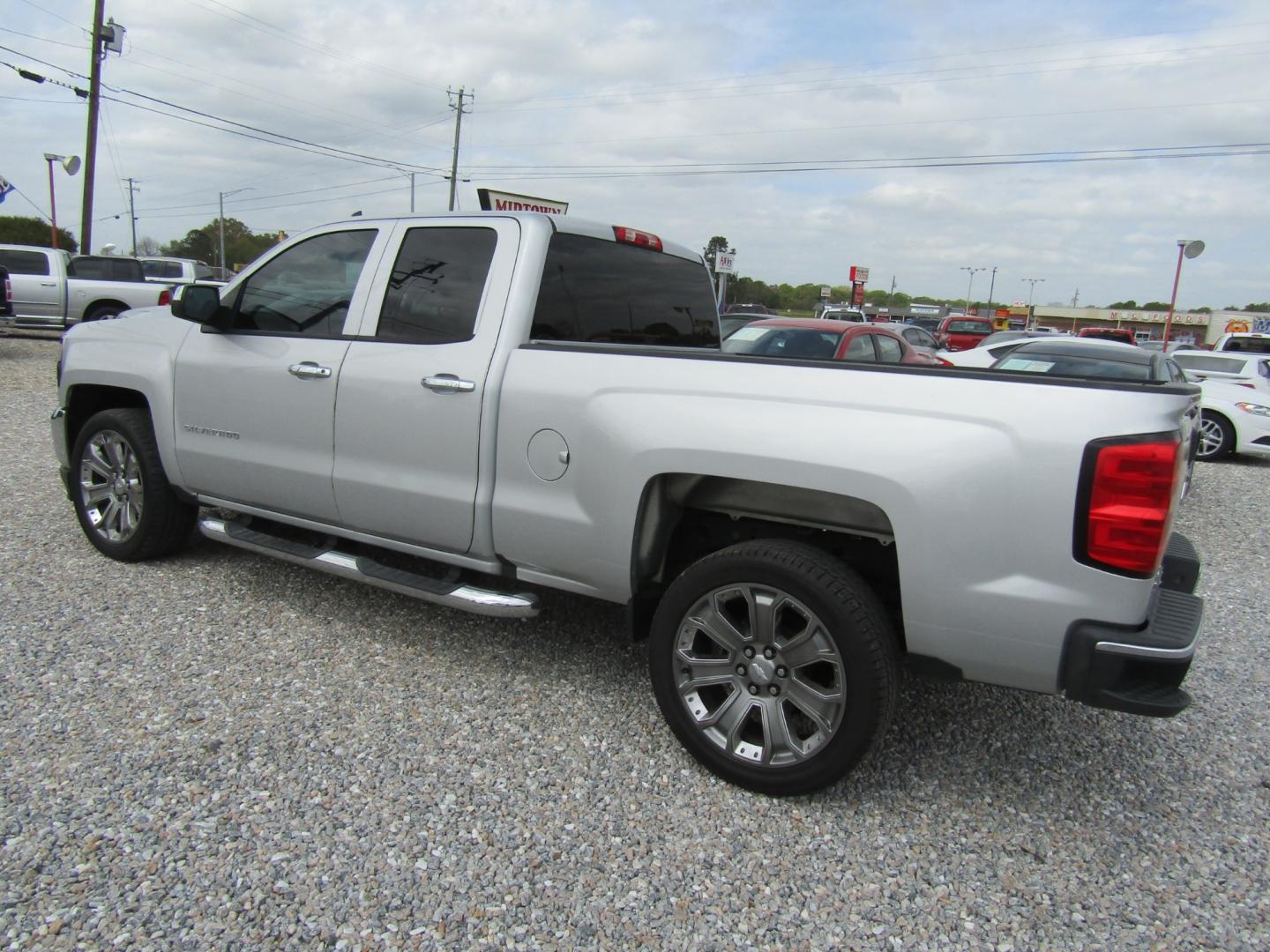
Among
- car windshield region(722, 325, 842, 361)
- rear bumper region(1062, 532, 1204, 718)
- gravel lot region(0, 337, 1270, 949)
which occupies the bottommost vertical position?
gravel lot region(0, 337, 1270, 949)

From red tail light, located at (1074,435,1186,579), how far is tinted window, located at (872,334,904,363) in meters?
9.61

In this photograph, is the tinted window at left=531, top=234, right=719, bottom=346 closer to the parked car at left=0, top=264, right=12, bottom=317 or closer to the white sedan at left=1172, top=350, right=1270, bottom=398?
the white sedan at left=1172, top=350, right=1270, bottom=398

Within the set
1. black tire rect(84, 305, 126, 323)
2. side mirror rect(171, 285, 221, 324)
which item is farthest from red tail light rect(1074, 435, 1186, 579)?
black tire rect(84, 305, 126, 323)

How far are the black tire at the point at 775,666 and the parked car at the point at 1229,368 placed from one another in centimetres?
1159

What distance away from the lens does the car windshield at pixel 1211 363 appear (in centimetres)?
1246

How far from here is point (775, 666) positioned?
2.82 meters

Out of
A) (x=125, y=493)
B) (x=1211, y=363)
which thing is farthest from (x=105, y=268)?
(x=1211, y=363)

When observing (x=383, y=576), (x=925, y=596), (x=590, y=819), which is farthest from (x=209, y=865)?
(x=925, y=596)

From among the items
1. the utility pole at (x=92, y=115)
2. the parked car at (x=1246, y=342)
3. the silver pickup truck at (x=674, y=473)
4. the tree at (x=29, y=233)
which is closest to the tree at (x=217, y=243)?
the tree at (x=29, y=233)

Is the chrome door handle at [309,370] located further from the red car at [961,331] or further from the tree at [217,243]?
the tree at [217,243]

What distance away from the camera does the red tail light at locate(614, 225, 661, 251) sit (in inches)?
156

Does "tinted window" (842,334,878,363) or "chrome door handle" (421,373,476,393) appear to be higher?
"tinted window" (842,334,878,363)

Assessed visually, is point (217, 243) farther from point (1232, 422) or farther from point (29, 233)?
point (1232, 422)

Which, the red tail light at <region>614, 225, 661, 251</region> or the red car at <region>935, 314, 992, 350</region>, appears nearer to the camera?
the red tail light at <region>614, 225, 661, 251</region>
